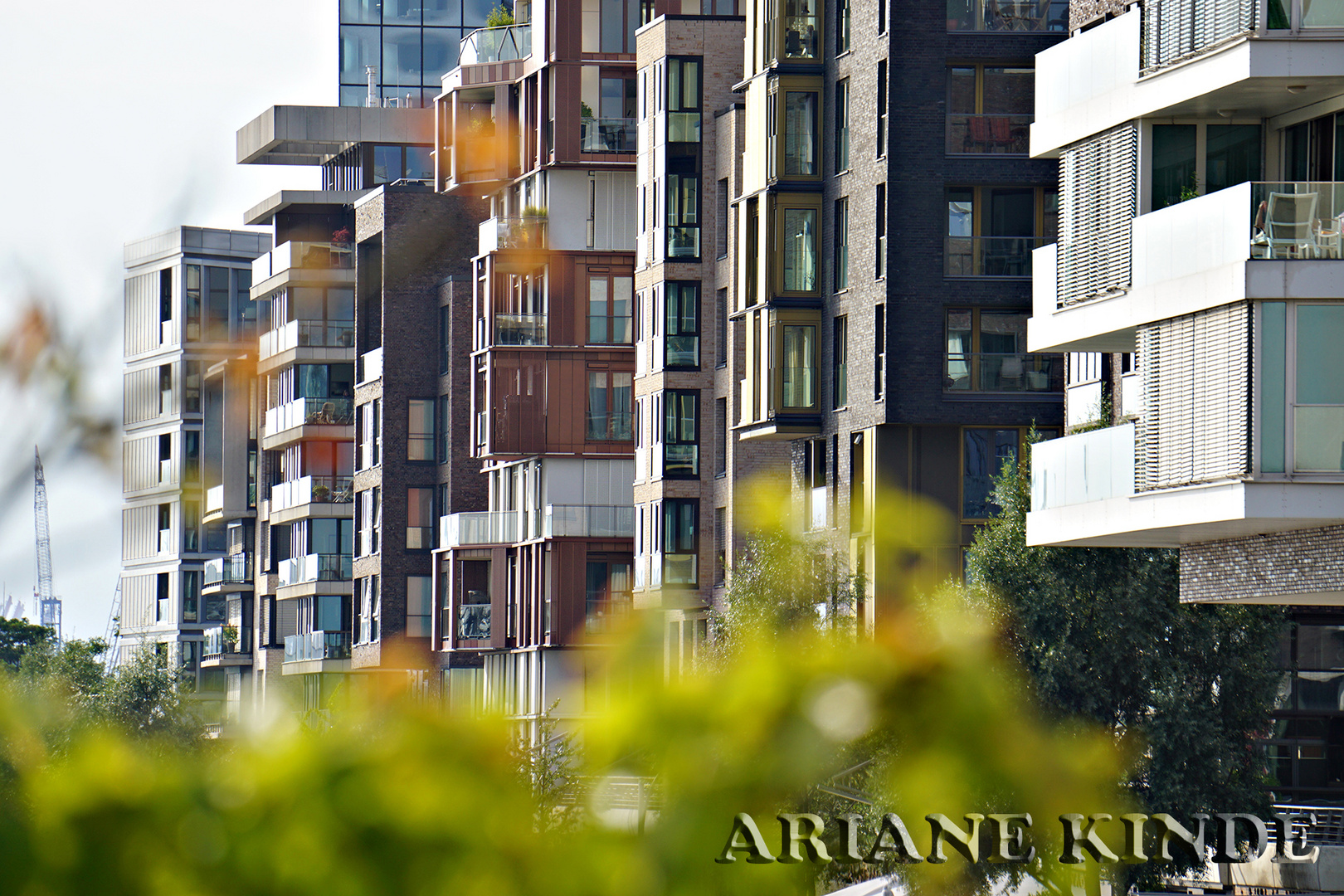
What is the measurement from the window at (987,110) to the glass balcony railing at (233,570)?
2358 inches

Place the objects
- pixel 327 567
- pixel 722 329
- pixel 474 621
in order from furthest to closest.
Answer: pixel 327 567 → pixel 474 621 → pixel 722 329

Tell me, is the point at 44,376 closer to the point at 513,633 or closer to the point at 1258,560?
the point at 1258,560

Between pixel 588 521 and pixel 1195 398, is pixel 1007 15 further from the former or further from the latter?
pixel 588 521

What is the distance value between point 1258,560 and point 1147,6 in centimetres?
699

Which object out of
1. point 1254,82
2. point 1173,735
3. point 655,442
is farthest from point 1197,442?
point 655,442

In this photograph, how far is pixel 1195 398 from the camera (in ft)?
85.1

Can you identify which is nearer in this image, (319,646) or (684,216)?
(684,216)

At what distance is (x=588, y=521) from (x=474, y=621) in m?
7.93

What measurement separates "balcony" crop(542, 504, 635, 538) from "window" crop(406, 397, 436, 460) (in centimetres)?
1397

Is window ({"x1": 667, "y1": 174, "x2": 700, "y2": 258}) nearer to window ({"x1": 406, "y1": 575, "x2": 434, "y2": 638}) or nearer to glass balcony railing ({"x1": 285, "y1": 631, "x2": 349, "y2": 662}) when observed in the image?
window ({"x1": 406, "y1": 575, "x2": 434, "y2": 638})

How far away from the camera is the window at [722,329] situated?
Result: 185 ft

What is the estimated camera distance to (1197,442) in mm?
25703

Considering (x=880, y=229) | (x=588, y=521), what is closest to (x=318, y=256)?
(x=588, y=521)

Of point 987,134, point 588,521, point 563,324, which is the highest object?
point 987,134
